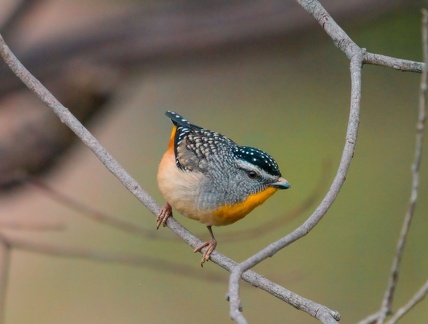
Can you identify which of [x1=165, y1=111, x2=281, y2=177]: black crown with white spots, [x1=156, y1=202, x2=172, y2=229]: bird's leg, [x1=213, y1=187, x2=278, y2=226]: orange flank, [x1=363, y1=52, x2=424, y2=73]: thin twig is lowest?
[x1=156, y1=202, x2=172, y2=229]: bird's leg

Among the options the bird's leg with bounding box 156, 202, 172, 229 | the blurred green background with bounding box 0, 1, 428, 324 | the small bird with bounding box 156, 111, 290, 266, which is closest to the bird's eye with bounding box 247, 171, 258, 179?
the small bird with bounding box 156, 111, 290, 266

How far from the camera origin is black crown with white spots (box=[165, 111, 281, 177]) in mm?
3368

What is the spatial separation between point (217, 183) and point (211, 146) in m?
0.27

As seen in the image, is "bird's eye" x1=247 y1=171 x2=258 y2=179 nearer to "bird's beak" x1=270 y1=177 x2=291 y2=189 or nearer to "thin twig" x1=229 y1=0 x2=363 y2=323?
"bird's beak" x1=270 y1=177 x2=291 y2=189

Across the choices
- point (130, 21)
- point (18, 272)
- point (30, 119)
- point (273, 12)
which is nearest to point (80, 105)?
point (30, 119)

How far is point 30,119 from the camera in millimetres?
5660

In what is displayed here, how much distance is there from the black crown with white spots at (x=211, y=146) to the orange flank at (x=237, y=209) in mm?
106

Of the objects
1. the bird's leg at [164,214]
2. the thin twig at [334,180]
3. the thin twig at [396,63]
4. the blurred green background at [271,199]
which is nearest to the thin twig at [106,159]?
the bird's leg at [164,214]

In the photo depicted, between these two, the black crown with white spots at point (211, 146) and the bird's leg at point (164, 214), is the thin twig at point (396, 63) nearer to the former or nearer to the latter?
the black crown with white spots at point (211, 146)

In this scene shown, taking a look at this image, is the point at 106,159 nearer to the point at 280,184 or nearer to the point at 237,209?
the point at 237,209

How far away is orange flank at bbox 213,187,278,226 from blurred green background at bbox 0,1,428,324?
2.76m

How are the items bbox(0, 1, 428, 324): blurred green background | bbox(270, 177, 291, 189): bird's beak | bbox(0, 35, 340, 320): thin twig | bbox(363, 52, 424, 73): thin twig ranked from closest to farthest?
bbox(363, 52, 424, 73): thin twig, bbox(0, 35, 340, 320): thin twig, bbox(270, 177, 291, 189): bird's beak, bbox(0, 1, 428, 324): blurred green background

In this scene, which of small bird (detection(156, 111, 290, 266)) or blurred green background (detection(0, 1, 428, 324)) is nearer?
small bird (detection(156, 111, 290, 266))

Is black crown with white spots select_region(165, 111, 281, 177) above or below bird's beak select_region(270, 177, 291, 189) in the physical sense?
above
